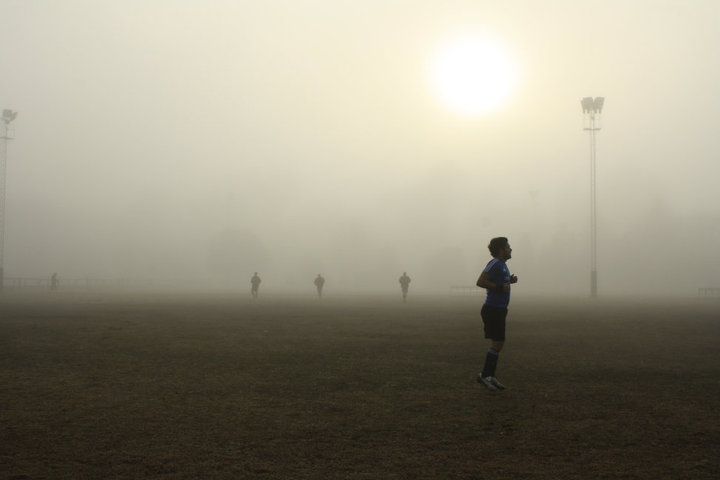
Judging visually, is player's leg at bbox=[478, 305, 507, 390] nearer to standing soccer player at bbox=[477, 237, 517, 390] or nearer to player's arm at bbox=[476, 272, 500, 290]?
standing soccer player at bbox=[477, 237, 517, 390]

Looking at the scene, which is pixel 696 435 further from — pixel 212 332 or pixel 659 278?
pixel 659 278

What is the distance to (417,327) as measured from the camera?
20.7 metres

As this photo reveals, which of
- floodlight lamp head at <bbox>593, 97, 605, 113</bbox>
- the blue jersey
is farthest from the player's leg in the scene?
floodlight lamp head at <bbox>593, 97, 605, 113</bbox>

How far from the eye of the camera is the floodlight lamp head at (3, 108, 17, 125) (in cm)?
5928


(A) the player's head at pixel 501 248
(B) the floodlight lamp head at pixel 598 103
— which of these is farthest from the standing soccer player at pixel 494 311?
(B) the floodlight lamp head at pixel 598 103

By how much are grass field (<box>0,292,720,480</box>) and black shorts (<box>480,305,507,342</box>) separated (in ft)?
2.76

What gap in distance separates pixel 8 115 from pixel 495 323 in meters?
62.9

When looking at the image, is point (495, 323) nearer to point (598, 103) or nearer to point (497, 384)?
point (497, 384)

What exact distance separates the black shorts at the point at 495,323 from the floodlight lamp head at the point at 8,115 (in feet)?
205

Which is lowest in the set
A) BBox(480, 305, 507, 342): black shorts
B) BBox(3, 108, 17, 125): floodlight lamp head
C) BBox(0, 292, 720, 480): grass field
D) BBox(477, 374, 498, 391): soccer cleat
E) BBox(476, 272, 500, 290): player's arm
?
BBox(0, 292, 720, 480): grass field

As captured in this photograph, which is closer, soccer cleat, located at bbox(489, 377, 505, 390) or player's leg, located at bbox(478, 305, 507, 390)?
soccer cleat, located at bbox(489, 377, 505, 390)

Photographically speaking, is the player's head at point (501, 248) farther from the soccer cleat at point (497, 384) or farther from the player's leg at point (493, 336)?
the soccer cleat at point (497, 384)

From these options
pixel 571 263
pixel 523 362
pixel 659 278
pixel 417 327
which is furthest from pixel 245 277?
pixel 523 362

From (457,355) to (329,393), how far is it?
5.11 m
